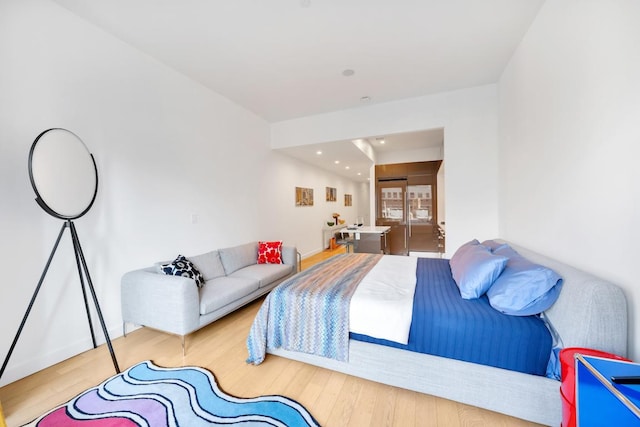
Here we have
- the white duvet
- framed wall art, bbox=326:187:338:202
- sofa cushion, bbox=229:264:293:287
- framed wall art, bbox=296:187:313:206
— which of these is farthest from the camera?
framed wall art, bbox=326:187:338:202

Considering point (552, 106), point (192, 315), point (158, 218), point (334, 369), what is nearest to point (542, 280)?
point (552, 106)

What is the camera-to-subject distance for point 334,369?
183 cm

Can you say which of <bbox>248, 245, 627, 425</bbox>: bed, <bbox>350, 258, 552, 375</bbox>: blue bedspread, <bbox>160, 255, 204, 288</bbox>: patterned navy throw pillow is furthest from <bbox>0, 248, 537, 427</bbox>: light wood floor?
<bbox>160, 255, 204, 288</bbox>: patterned navy throw pillow

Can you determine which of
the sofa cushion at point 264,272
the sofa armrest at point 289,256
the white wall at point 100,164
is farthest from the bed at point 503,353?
the white wall at point 100,164

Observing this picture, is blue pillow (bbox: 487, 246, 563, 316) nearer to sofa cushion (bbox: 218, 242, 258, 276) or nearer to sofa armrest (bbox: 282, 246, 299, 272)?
sofa armrest (bbox: 282, 246, 299, 272)

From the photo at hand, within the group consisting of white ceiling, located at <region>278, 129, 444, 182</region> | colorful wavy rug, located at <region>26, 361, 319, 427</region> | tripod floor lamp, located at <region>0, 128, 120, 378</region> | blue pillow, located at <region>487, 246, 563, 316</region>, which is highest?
white ceiling, located at <region>278, 129, 444, 182</region>

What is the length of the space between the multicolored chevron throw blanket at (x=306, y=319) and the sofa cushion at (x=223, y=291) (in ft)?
1.97

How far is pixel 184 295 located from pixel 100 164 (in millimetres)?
1485

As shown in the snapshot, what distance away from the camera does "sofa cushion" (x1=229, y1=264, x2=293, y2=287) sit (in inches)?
120

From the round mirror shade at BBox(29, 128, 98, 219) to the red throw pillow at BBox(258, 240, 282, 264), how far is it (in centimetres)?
216

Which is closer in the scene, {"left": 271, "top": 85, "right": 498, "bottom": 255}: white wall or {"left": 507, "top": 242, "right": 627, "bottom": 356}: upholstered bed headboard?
{"left": 507, "top": 242, "right": 627, "bottom": 356}: upholstered bed headboard

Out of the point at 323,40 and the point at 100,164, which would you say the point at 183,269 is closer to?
the point at 100,164

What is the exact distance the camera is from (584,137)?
4.98 feet

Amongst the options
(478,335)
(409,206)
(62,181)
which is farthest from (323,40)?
(409,206)
